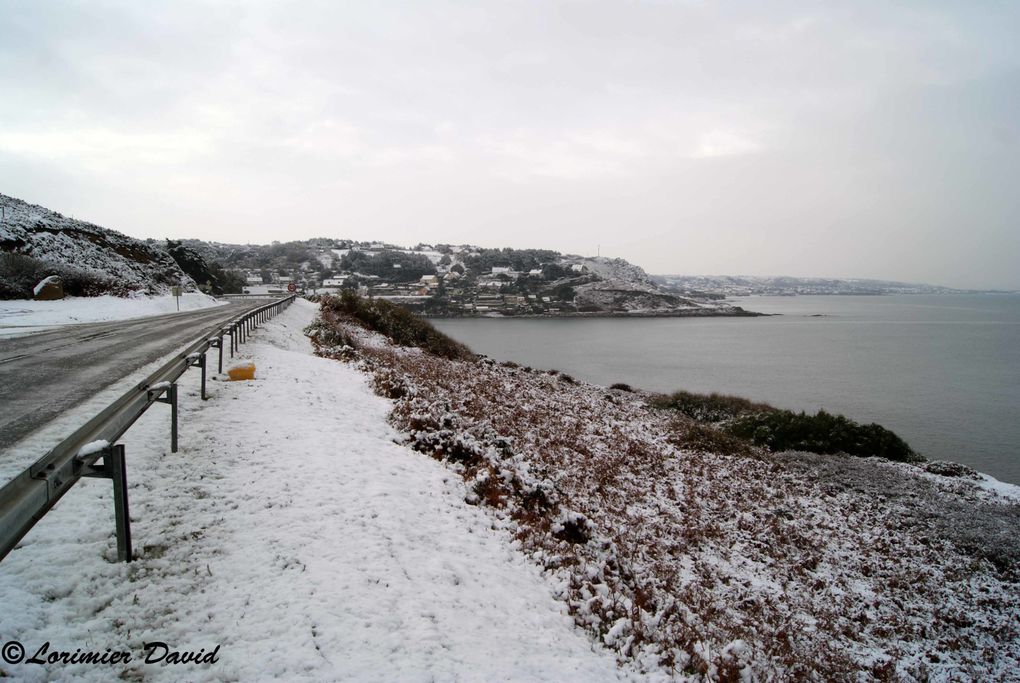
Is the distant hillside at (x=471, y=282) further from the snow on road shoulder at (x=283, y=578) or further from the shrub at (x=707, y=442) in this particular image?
the snow on road shoulder at (x=283, y=578)

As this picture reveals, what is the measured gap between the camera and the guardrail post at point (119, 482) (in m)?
3.98

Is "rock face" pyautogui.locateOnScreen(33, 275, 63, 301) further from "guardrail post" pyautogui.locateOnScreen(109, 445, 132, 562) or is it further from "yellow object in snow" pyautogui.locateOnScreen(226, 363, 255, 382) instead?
"guardrail post" pyautogui.locateOnScreen(109, 445, 132, 562)

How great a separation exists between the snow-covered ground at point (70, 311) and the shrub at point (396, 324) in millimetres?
9496

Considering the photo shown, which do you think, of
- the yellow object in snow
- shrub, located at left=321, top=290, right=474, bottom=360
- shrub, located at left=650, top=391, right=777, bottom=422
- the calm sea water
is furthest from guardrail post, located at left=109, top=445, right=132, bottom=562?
the calm sea water

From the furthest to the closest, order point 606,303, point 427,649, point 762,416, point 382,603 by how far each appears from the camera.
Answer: point 606,303, point 762,416, point 382,603, point 427,649

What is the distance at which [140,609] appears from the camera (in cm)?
404

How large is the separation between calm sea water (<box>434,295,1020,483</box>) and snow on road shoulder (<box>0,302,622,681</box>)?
2218 cm

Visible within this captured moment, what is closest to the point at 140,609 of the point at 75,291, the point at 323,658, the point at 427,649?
the point at 323,658

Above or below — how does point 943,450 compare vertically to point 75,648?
below

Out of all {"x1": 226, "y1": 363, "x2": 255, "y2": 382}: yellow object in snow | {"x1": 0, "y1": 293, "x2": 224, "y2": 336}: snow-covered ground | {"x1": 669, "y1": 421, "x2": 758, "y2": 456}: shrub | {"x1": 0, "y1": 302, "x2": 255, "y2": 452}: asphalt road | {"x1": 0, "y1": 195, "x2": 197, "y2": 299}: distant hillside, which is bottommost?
{"x1": 669, "y1": 421, "x2": 758, "y2": 456}: shrub

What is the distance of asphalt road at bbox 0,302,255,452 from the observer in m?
7.52

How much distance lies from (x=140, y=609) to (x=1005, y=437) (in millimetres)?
33318

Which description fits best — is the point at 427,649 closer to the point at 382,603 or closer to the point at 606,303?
the point at 382,603

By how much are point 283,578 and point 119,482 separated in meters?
1.60
